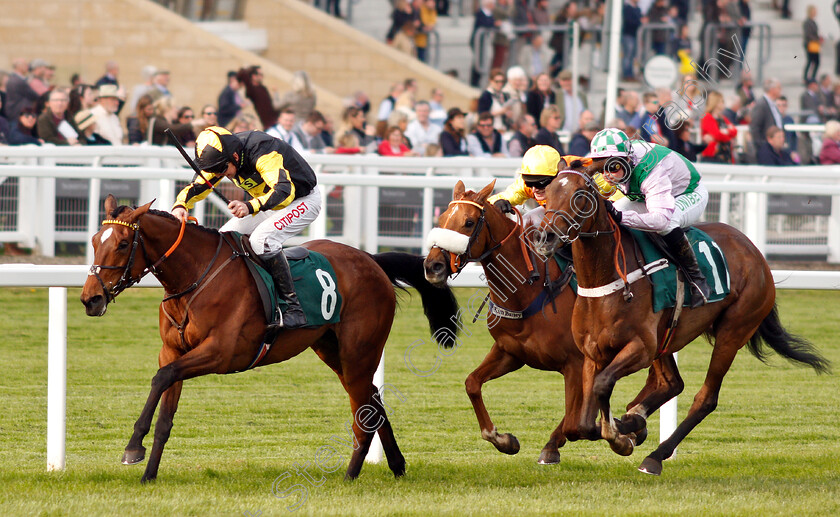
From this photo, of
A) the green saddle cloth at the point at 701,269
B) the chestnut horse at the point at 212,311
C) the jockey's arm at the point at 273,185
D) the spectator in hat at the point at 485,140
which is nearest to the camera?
the chestnut horse at the point at 212,311

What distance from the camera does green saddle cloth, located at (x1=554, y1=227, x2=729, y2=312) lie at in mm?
5815

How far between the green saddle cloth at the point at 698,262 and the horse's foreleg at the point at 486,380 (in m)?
0.47

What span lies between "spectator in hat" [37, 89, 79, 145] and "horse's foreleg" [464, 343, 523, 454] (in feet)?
21.4

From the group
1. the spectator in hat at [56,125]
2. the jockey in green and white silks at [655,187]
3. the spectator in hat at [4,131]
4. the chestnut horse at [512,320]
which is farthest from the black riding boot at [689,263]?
the spectator in hat at [4,131]

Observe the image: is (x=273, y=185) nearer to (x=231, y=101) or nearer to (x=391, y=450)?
(x=391, y=450)

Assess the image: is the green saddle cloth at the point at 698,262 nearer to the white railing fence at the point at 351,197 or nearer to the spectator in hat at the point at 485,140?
the white railing fence at the point at 351,197

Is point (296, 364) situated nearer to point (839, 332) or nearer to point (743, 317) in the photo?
point (743, 317)

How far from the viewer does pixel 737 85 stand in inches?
762

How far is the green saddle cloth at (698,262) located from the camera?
19.1 ft

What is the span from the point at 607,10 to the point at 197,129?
5.46 metres

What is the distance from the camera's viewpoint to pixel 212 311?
5.55m

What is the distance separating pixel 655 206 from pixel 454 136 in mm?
6884

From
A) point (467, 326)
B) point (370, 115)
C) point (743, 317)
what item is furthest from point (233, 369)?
point (370, 115)

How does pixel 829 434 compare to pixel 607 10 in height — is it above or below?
below
